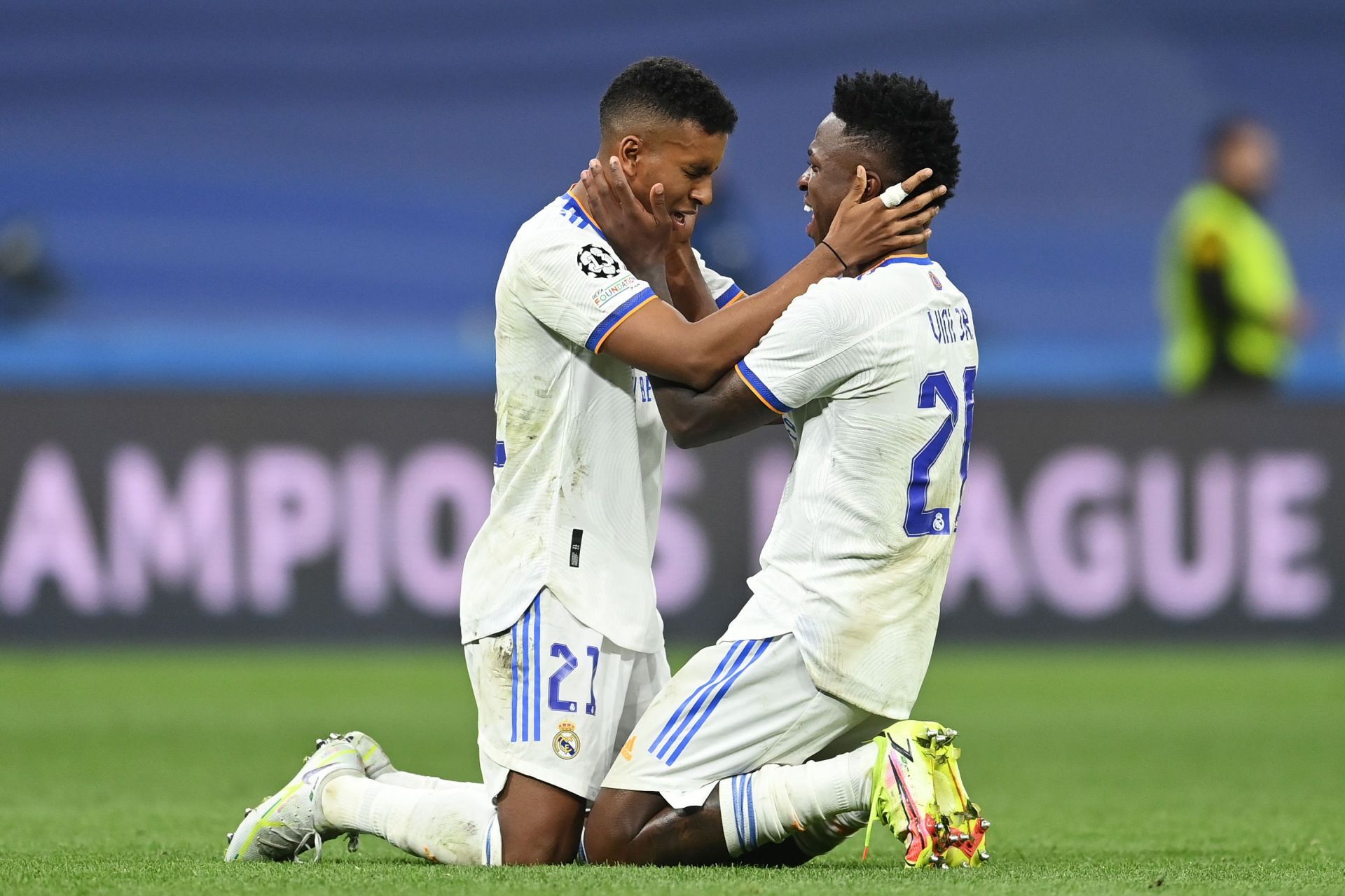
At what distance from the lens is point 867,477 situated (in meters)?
4.11

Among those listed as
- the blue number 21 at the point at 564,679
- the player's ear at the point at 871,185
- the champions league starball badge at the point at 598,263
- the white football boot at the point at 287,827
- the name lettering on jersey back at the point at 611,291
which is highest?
the player's ear at the point at 871,185

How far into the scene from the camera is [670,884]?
3.74 m

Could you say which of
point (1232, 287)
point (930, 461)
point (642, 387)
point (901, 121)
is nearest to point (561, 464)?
point (642, 387)

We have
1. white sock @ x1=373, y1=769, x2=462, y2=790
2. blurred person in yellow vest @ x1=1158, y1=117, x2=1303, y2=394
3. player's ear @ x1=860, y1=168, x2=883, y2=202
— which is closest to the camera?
player's ear @ x1=860, y1=168, x2=883, y2=202

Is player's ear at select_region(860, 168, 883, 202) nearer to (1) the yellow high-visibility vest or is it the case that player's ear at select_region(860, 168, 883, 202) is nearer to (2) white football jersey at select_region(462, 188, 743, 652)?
(2) white football jersey at select_region(462, 188, 743, 652)

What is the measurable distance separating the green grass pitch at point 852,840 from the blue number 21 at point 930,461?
0.74 meters

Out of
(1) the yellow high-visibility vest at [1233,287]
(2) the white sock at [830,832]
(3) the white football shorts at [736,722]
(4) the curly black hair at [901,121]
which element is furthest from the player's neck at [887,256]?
(1) the yellow high-visibility vest at [1233,287]

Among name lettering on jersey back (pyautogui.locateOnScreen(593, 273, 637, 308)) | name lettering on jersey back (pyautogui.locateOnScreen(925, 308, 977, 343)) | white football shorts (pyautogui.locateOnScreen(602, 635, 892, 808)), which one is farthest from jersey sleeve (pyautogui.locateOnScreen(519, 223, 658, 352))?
white football shorts (pyautogui.locateOnScreen(602, 635, 892, 808))

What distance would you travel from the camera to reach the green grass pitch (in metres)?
3.95

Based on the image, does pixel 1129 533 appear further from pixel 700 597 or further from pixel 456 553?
pixel 456 553

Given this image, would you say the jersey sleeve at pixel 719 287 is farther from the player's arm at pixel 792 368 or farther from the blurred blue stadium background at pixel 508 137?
the blurred blue stadium background at pixel 508 137

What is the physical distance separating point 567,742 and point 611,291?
101 cm

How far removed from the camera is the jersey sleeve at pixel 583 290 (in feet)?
13.7

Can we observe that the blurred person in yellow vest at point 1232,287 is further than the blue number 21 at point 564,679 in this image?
Yes
